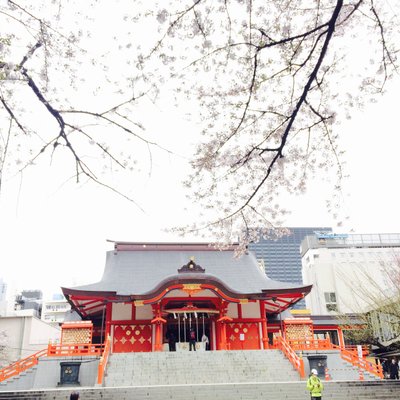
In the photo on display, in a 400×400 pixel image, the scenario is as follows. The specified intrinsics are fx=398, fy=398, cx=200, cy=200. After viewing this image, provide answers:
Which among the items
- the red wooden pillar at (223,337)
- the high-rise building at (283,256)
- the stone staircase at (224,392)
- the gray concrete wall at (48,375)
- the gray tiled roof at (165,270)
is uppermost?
the high-rise building at (283,256)

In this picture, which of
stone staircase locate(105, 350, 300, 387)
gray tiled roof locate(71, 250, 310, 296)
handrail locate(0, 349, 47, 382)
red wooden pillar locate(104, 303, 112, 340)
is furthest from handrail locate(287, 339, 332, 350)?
handrail locate(0, 349, 47, 382)

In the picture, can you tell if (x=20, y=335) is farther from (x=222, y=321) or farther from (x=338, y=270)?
(x=338, y=270)

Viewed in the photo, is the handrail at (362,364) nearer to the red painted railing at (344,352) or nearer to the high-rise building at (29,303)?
the red painted railing at (344,352)

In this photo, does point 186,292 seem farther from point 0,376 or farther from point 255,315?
point 0,376

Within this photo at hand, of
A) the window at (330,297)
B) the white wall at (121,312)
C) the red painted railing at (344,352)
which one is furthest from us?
the window at (330,297)

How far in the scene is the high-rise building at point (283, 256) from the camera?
17275 cm

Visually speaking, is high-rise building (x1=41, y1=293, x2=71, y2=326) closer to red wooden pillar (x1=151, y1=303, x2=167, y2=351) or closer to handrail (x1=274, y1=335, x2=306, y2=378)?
red wooden pillar (x1=151, y1=303, x2=167, y2=351)

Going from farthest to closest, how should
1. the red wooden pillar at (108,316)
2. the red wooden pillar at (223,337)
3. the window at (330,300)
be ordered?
the window at (330,300), the red wooden pillar at (108,316), the red wooden pillar at (223,337)

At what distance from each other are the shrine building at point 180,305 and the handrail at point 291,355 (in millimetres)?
2250

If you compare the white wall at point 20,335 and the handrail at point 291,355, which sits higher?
the white wall at point 20,335

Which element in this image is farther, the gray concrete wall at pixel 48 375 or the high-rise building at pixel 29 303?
the high-rise building at pixel 29 303

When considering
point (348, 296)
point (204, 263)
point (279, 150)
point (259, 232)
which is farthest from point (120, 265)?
point (348, 296)

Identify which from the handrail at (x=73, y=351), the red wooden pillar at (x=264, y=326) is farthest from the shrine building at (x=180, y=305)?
the handrail at (x=73, y=351)

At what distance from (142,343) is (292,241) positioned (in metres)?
170
